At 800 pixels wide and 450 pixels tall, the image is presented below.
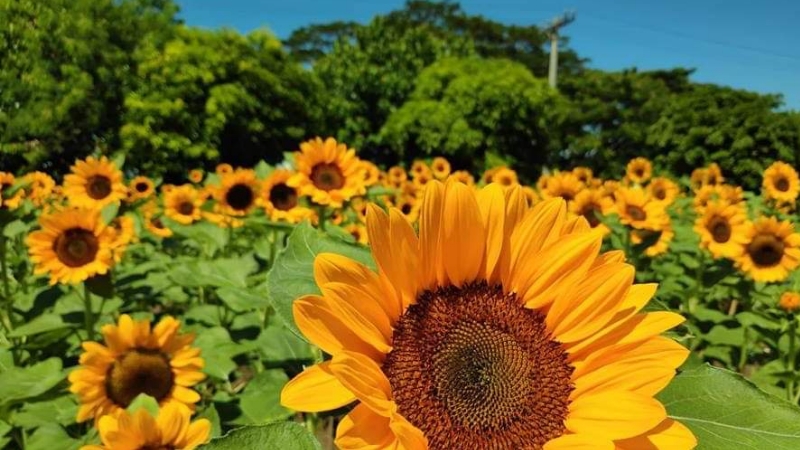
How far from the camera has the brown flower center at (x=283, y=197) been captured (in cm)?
398

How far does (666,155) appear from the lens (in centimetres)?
1677

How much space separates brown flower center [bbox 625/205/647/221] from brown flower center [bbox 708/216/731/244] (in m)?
0.42

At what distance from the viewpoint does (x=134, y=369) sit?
2314mm

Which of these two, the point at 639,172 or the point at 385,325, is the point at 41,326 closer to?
the point at 385,325

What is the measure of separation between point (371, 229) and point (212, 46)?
19.7 meters

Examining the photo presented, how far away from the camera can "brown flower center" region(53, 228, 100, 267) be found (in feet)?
9.93

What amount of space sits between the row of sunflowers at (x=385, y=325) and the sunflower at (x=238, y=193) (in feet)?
0.04

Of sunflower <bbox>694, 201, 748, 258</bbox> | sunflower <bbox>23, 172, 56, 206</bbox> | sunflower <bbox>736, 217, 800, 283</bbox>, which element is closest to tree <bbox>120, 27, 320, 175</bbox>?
sunflower <bbox>23, 172, 56, 206</bbox>

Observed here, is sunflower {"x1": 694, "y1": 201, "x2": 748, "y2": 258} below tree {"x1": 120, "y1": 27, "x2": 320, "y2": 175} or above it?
below

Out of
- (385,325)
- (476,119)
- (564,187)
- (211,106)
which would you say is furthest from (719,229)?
(476,119)

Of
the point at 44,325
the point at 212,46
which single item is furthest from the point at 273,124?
the point at 44,325

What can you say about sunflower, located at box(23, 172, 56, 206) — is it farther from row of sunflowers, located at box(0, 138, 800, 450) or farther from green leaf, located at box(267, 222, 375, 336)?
green leaf, located at box(267, 222, 375, 336)

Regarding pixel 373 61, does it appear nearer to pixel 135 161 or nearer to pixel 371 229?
pixel 135 161

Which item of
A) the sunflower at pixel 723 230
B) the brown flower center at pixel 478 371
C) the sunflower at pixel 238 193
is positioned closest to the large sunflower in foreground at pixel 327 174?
the sunflower at pixel 238 193
